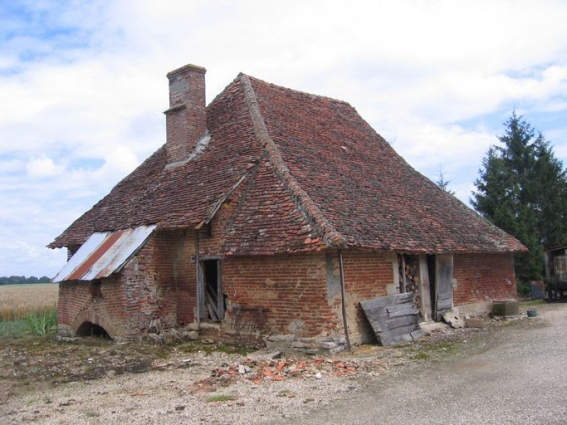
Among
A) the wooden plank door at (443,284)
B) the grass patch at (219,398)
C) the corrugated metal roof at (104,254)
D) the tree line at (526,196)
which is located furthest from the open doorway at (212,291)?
the tree line at (526,196)

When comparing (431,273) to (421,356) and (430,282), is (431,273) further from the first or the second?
(421,356)

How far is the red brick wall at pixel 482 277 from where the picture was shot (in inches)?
584

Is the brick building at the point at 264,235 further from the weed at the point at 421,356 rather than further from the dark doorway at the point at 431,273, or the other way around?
the weed at the point at 421,356

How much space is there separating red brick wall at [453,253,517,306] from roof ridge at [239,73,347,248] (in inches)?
231

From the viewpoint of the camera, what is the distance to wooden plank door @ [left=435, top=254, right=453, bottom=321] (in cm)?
1384

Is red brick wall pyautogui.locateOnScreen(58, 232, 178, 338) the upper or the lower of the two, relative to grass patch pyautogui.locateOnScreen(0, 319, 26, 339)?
upper

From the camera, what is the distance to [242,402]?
7.05 metres

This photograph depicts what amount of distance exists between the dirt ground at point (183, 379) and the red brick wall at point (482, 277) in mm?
2554

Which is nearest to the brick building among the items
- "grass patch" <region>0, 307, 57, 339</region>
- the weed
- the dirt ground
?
the dirt ground

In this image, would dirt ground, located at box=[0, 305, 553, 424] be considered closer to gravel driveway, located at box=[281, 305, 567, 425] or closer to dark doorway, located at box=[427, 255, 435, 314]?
gravel driveway, located at box=[281, 305, 567, 425]

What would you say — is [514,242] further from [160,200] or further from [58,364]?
[58,364]

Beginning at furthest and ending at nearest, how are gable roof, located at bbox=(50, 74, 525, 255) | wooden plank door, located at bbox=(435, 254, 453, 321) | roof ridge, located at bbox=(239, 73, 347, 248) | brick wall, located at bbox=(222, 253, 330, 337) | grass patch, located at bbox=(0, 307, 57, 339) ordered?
grass patch, located at bbox=(0, 307, 57, 339), wooden plank door, located at bbox=(435, 254, 453, 321), gable roof, located at bbox=(50, 74, 525, 255), brick wall, located at bbox=(222, 253, 330, 337), roof ridge, located at bbox=(239, 73, 347, 248)

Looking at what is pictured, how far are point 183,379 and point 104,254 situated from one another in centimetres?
536

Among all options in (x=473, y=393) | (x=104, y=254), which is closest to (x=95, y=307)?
(x=104, y=254)
